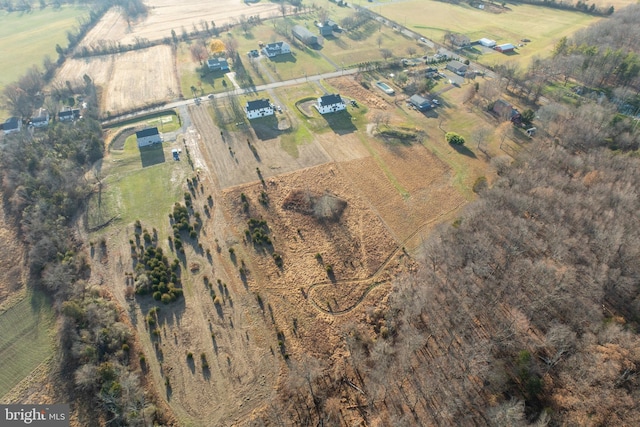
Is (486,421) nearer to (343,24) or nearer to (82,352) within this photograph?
(82,352)

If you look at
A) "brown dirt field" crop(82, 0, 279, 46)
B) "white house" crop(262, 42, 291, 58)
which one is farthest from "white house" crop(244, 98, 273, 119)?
"brown dirt field" crop(82, 0, 279, 46)

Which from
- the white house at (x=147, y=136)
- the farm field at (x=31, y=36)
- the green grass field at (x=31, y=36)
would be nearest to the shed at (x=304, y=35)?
the white house at (x=147, y=136)

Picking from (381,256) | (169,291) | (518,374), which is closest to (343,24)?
(381,256)

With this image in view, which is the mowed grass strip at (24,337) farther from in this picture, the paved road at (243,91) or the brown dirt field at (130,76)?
the brown dirt field at (130,76)

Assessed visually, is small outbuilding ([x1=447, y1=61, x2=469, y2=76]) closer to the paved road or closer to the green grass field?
the paved road

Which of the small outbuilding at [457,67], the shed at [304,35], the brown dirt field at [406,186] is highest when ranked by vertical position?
the shed at [304,35]

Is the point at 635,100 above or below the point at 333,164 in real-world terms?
above
